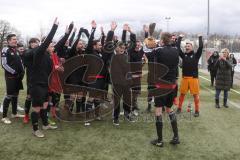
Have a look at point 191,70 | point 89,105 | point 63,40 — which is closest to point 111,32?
point 63,40

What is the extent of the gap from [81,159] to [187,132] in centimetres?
270

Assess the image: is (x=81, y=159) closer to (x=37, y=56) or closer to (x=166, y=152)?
(x=166, y=152)

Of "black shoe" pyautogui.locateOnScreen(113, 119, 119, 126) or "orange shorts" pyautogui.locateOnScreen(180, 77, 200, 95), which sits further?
"orange shorts" pyautogui.locateOnScreen(180, 77, 200, 95)

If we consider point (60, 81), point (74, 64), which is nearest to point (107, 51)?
point (74, 64)

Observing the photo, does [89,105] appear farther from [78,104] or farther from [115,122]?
[115,122]

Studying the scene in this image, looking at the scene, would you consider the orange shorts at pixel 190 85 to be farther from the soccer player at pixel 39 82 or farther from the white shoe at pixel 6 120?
the white shoe at pixel 6 120

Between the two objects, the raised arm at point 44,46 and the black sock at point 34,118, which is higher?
the raised arm at point 44,46

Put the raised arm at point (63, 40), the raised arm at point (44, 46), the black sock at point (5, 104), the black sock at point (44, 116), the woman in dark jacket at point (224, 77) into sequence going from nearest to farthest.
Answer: the raised arm at point (44, 46), the black sock at point (44, 116), the raised arm at point (63, 40), the black sock at point (5, 104), the woman in dark jacket at point (224, 77)

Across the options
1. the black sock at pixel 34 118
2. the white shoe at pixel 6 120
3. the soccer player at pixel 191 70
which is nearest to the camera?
the black sock at pixel 34 118

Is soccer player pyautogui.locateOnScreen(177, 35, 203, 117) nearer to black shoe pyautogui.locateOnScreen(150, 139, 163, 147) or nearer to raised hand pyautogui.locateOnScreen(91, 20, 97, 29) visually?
raised hand pyautogui.locateOnScreen(91, 20, 97, 29)

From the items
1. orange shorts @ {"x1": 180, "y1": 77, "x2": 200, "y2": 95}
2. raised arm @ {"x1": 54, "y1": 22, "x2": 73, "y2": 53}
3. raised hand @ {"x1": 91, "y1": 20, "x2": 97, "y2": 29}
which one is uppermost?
raised hand @ {"x1": 91, "y1": 20, "x2": 97, "y2": 29}

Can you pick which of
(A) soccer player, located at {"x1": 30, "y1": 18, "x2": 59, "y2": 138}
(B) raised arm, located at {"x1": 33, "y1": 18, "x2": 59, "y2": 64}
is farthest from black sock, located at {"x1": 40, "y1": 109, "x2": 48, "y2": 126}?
(B) raised arm, located at {"x1": 33, "y1": 18, "x2": 59, "y2": 64}

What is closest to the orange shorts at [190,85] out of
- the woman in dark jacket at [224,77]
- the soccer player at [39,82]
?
the woman in dark jacket at [224,77]

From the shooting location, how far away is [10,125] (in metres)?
7.62
